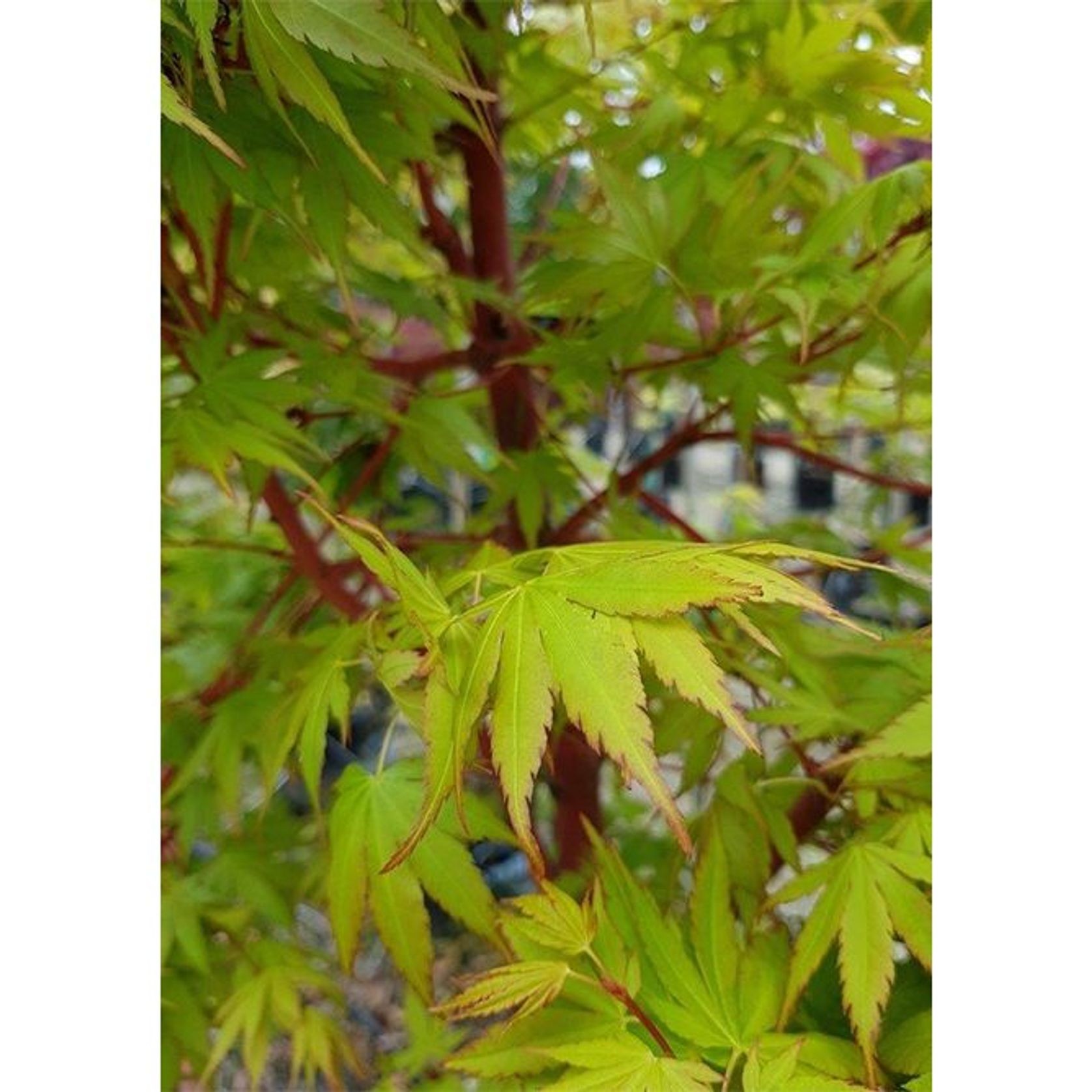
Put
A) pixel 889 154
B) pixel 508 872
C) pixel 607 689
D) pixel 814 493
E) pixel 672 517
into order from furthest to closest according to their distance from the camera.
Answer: pixel 814 493 < pixel 508 872 < pixel 889 154 < pixel 672 517 < pixel 607 689

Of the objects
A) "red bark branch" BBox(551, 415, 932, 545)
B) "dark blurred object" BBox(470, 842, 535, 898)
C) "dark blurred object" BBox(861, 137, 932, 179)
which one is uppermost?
"dark blurred object" BBox(861, 137, 932, 179)

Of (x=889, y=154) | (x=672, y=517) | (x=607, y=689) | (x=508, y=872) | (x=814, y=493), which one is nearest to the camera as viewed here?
(x=607, y=689)

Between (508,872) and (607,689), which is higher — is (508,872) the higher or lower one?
the lower one

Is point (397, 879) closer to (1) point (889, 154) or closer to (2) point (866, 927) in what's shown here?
(2) point (866, 927)

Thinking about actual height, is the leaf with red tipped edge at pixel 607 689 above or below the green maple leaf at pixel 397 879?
above

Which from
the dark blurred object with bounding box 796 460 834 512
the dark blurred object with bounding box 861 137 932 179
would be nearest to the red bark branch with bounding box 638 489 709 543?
the dark blurred object with bounding box 861 137 932 179

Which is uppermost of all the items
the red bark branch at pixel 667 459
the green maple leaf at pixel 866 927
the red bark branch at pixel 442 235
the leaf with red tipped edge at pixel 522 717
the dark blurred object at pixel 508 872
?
the red bark branch at pixel 442 235

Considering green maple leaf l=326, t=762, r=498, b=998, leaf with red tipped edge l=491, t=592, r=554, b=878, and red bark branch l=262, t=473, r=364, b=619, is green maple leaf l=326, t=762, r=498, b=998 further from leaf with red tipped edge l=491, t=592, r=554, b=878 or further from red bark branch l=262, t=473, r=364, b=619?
red bark branch l=262, t=473, r=364, b=619

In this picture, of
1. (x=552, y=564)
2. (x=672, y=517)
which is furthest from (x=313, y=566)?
(x=552, y=564)

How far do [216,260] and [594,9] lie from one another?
2.00 feet

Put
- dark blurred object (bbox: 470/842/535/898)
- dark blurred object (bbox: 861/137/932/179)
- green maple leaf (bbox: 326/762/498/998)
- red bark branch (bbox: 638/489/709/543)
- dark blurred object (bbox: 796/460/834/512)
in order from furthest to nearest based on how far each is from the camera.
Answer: dark blurred object (bbox: 796/460/834/512) → dark blurred object (bbox: 470/842/535/898) → dark blurred object (bbox: 861/137/932/179) → red bark branch (bbox: 638/489/709/543) → green maple leaf (bbox: 326/762/498/998)

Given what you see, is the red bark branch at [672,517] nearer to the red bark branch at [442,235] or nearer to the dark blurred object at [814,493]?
the red bark branch at [442,235]

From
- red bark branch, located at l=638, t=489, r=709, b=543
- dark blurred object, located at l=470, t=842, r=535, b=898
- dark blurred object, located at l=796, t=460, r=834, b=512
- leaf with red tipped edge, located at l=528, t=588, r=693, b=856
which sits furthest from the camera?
dark blurred object, located at l=796, t=460, r=834, b=512

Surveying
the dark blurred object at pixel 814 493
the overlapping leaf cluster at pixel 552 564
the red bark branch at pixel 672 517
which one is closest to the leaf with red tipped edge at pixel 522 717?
the overlapping leaf cluster at pixel 552 564
